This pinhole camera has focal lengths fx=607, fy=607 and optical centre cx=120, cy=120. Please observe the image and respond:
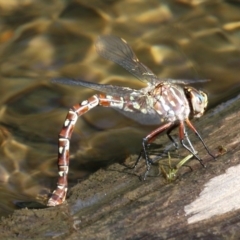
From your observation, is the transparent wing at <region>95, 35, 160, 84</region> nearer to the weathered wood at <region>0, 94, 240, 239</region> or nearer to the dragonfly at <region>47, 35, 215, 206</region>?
the dragonfly at <region>47, 35, 215, 206</region>

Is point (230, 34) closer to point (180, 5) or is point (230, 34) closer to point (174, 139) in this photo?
point (180, 5)

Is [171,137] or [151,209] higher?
[151,209]

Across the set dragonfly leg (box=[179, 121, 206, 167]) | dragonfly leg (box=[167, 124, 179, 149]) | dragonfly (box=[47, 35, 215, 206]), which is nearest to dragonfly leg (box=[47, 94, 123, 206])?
dragonfly (box=[47, 35, 215, 206])

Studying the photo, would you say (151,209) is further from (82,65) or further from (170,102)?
(82,65)

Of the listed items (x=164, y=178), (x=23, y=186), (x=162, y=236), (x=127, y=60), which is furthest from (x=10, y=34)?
(x=162, y=236)

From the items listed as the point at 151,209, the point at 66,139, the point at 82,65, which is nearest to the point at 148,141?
the point at 66,139

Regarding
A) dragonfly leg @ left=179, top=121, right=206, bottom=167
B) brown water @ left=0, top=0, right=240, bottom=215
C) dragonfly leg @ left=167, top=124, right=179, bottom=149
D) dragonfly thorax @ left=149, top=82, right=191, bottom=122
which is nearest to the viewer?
dragonfly leg @ left=179, top=121, right=206, bottom=167

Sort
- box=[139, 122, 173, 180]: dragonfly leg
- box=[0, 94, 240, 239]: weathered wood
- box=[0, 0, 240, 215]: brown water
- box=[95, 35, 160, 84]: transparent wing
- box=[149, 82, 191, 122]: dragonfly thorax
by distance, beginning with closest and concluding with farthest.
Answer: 1. box=[0, 94, 240, 239]: weathered wood
2. box=[139, 122, 173, 180]: dragonfly leg
3. box=[149, 82, 191, 122]: dragonfly thorax
4. box=[0, 0, 240, 215]: brown water
5. box=[95, 35, 160, 84]: transparent wing
